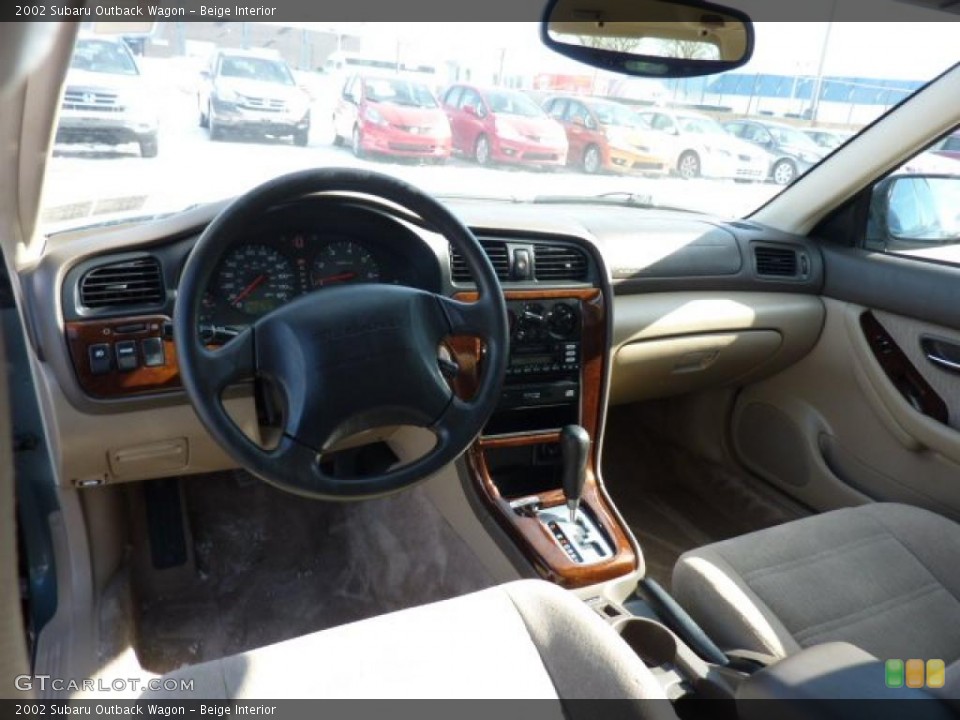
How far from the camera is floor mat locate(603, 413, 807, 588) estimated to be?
126 inches

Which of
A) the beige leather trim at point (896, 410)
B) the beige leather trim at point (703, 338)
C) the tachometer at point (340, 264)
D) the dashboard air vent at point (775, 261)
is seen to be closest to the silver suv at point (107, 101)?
the tachometer at point (340, 264)

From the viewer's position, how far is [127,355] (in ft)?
6.22

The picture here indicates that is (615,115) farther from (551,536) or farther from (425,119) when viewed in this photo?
(551,536)

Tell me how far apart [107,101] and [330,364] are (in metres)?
1.27

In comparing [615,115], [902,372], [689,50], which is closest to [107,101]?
[689,50]

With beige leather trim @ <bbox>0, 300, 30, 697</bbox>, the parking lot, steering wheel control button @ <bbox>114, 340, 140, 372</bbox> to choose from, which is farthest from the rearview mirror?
beige leather trim @ <bbox>0, 300, 30, 697</bbox>

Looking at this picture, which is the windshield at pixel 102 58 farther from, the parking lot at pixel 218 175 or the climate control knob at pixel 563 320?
the climate control knob at pixel 563 320

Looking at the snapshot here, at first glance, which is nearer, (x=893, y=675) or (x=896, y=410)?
(x=893, y=675)

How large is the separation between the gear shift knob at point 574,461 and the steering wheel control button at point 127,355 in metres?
1.12

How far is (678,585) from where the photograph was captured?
2.10m

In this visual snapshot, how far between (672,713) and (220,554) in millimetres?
1837

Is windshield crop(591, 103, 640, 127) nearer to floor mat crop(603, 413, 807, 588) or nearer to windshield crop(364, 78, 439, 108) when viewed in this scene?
windshield crop(364, 78, 439, 108)

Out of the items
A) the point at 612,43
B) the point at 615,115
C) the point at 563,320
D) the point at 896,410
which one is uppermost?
the point at 612,43

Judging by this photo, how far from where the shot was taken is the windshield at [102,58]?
152cm
